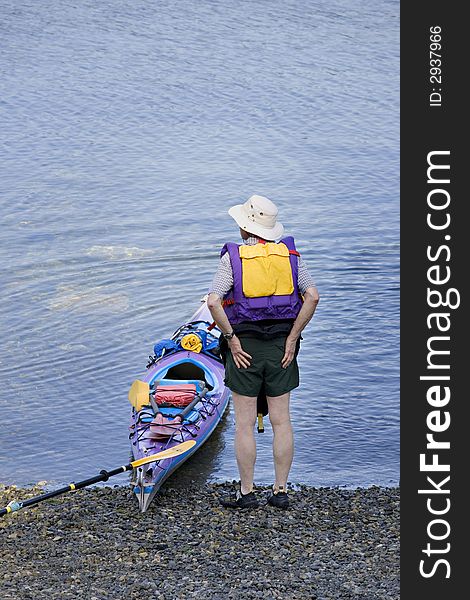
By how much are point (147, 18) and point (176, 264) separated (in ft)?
56.6

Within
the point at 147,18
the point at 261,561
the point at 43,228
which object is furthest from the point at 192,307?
the point at 147,18

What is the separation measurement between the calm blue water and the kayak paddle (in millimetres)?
443

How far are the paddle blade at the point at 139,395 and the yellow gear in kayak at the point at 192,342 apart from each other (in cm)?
83

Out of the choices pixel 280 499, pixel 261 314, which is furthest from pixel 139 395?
pixel 261 314

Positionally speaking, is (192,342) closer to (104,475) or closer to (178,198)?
(104,475)

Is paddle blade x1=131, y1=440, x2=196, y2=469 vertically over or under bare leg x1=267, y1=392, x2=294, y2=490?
under

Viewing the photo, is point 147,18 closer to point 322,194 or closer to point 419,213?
point 322,194

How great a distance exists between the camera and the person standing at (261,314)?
633 centimetres

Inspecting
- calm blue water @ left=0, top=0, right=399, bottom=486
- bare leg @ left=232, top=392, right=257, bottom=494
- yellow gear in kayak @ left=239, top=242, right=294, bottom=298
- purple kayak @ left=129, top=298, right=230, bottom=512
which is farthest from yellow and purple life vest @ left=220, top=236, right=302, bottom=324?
calm blue water @ left=0, top=0, right=399, bottom=486

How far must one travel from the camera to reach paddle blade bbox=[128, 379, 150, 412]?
7.88 metres

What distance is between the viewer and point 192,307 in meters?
11.3

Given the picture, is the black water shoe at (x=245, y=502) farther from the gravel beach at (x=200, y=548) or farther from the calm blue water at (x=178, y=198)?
the calm blue water at (x=178, y=198)

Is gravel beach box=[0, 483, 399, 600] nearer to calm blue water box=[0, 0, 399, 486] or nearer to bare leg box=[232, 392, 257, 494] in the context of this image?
bare leg box=[232, 392, 257, 494]

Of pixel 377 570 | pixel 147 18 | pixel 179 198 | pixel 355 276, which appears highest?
pixel 147 18
